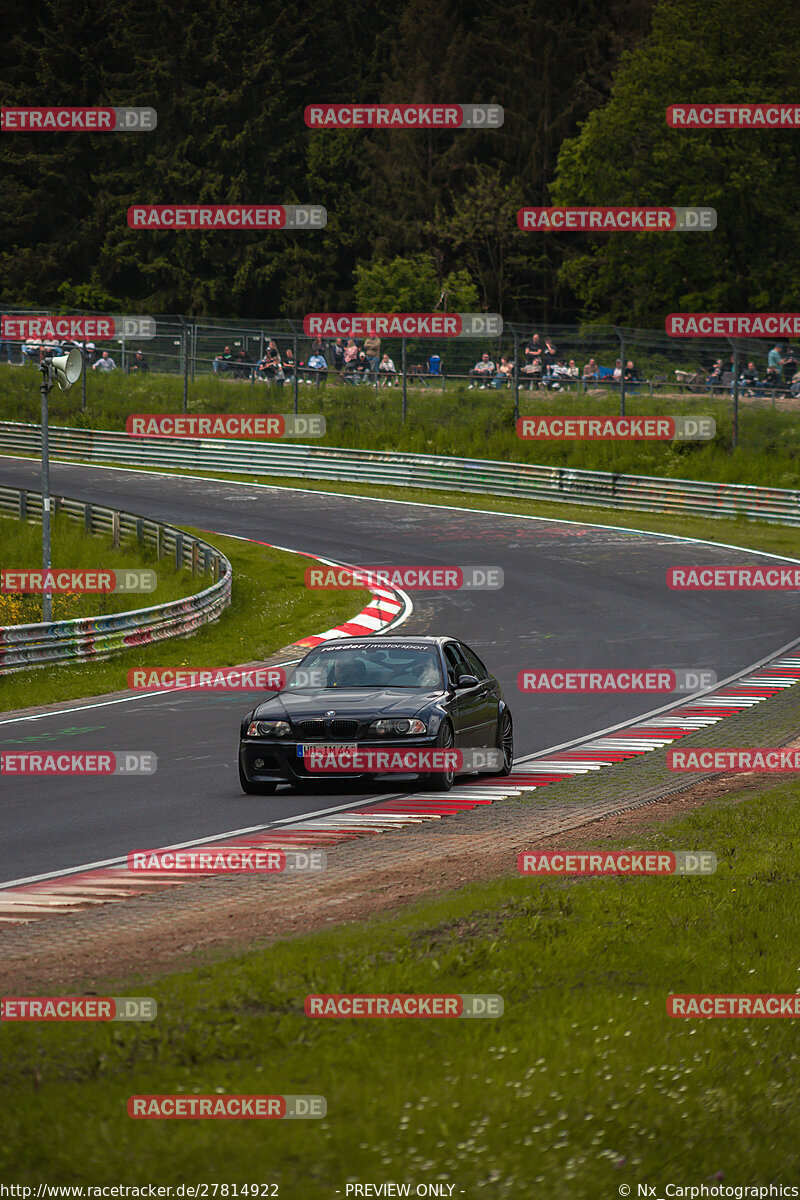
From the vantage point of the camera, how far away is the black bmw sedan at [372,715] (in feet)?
44.2

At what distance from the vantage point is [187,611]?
27297mm

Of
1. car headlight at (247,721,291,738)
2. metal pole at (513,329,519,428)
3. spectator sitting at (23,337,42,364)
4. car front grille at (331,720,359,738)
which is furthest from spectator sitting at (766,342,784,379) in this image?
car headlight at (247,721,291,738)

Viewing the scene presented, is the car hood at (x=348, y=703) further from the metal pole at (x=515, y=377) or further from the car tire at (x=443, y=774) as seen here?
the metal pole at (x=515, y=377)

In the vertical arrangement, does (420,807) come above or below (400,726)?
below

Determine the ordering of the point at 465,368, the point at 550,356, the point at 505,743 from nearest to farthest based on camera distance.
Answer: the point at 505,743 < the point at 550,356 < the point at 465,368

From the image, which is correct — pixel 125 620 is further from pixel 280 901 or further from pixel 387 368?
pixel 387 368

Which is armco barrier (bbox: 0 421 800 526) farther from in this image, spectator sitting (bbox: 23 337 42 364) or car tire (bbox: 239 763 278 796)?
car tire (bbox: 239 763 278 796)

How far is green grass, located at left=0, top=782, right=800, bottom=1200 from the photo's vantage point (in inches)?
190

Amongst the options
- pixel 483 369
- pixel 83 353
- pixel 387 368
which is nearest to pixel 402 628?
pixel 483 369

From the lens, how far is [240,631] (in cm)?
2836

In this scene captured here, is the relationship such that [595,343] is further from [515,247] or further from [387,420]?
[515,247]

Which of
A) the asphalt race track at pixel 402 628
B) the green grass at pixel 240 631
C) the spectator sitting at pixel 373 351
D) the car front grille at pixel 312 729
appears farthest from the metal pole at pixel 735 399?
the car front grille at pixel 312 729

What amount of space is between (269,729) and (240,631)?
14999 millimetres

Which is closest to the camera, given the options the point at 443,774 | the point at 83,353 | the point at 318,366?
the point at 443,774
